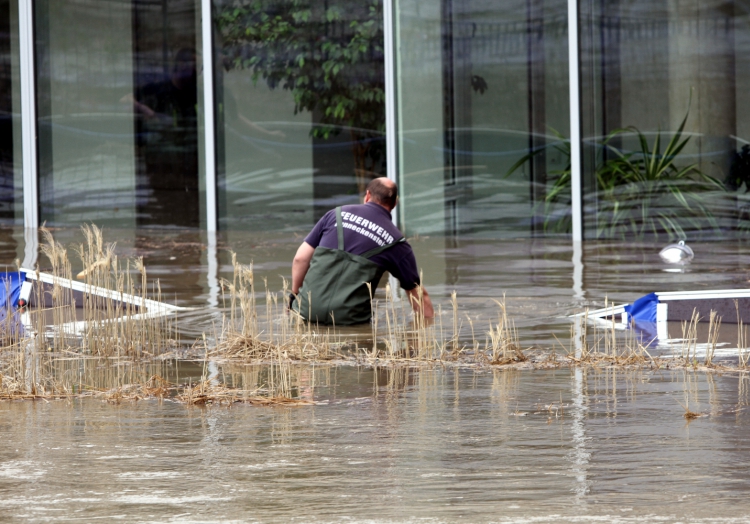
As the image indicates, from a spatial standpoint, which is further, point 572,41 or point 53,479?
point 572,41

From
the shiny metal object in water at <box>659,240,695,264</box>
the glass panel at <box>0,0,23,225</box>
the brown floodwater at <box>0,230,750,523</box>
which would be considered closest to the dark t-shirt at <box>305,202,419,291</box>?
the brown floodwater at <box>0,230,750,523</box>

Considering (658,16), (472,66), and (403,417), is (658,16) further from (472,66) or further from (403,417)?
(403,417)

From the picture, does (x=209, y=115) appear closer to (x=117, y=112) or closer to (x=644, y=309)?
(x=117, y=112)

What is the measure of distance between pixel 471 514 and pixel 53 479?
139 cm

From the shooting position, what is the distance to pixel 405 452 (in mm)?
4184

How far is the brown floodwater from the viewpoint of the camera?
3.51m

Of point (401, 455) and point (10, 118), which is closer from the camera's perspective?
point (401, 455)

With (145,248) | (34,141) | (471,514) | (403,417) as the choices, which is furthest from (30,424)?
(34,141)

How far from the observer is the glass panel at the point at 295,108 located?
49.7ft

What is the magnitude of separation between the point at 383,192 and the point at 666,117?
718 cm

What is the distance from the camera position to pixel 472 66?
14484 mm

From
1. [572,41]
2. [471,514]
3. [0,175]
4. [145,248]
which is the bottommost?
[471,514]

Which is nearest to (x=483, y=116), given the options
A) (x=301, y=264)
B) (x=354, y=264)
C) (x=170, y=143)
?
(x=170, y=143)

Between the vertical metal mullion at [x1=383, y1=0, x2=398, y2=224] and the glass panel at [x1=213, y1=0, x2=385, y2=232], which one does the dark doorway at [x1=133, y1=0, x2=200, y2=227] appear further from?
the vertical metal mullion at [x1=383, y1=0, x2=398, y2=224]
